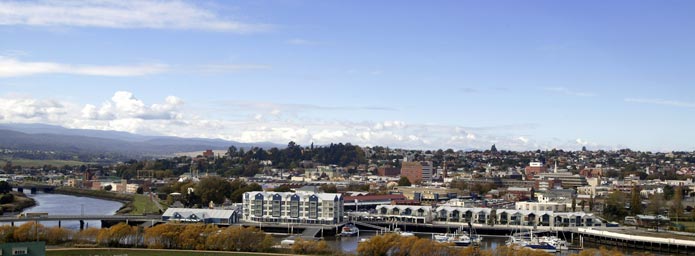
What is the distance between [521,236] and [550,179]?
39949 millimetres

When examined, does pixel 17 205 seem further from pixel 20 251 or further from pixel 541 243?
pixel 20 251

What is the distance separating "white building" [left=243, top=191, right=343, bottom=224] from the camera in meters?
46.3

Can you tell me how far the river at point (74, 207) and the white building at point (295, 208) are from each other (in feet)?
27.7

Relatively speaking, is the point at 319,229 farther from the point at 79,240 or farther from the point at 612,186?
the point at 612,186

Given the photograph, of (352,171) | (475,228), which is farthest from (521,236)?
(352,171)

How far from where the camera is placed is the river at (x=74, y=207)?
4891 centimetres

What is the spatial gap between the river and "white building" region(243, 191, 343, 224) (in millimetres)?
8440

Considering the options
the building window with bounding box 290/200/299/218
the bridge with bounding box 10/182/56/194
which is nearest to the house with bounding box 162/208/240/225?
the building window with bounding box 290/200/299/218

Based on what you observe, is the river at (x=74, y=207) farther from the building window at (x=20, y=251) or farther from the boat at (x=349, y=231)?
the building window at (x=20, y=251)

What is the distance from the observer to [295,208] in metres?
46.8

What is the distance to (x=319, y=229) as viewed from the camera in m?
43.8

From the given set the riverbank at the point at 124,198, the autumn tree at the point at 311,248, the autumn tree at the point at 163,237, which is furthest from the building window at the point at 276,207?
the autumn tree at the point at 311,248

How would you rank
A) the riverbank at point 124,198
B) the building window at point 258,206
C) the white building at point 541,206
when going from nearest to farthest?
the building window at point 258,206
the white building at point 541,206
the riverbank at point 124,198

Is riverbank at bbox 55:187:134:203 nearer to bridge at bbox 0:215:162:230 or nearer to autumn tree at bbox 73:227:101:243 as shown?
bridge at bbox 0:215:162:230
